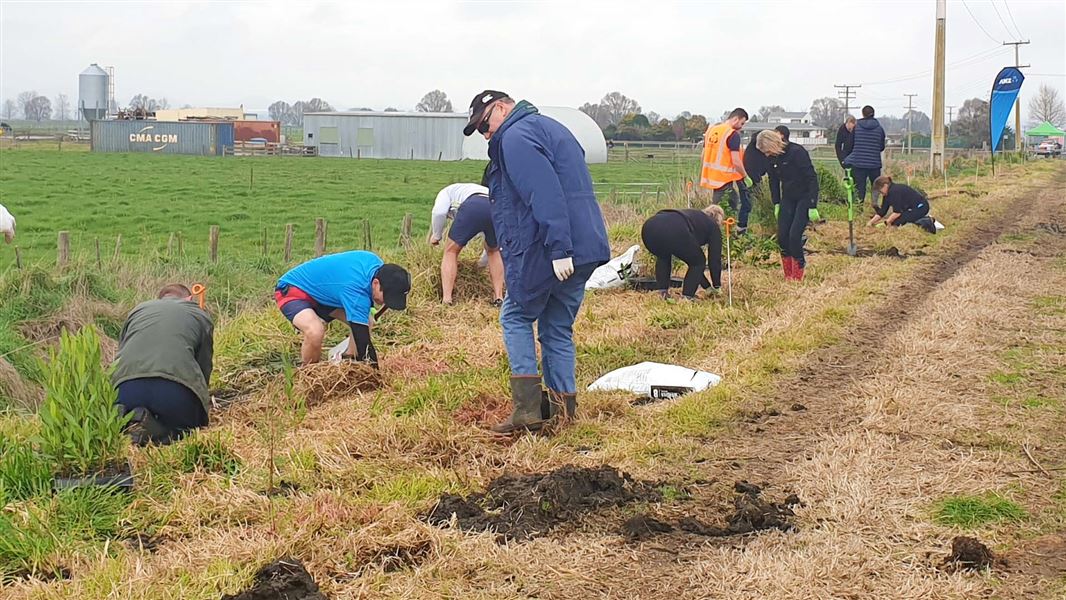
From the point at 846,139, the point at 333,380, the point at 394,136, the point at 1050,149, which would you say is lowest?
the point at 333,380

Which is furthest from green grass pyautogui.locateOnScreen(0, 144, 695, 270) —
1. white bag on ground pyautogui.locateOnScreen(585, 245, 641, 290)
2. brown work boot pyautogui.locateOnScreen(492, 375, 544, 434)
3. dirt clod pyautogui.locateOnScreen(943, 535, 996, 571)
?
dirt clod pyautogui.locateOnScreen(943, 535, 996, 571)

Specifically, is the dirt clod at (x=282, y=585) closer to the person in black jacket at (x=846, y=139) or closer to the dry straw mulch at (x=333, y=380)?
the dry straw mulch at (x=333, y=380)

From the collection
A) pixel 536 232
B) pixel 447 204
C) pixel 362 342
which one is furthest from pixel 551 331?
pixel 447 204

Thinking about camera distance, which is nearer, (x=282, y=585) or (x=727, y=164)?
(x=282, y=585)

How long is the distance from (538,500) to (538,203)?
1.66 m

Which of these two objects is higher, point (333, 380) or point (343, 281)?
point (343, 281)

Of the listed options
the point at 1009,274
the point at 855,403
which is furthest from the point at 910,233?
the point at 855,403

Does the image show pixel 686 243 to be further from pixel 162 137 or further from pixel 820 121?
pixel 820 121

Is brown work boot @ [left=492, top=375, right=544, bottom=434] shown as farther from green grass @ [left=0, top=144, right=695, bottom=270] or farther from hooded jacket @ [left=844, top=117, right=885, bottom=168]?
hooded jacket @ [left=844, top=117, right=885, bottom=168]

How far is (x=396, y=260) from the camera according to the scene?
11648mm

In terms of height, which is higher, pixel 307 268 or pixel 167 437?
pixel 307 268

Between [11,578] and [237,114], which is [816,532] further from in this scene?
[237,114]

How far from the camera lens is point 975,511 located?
467 cm

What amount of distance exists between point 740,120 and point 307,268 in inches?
328
